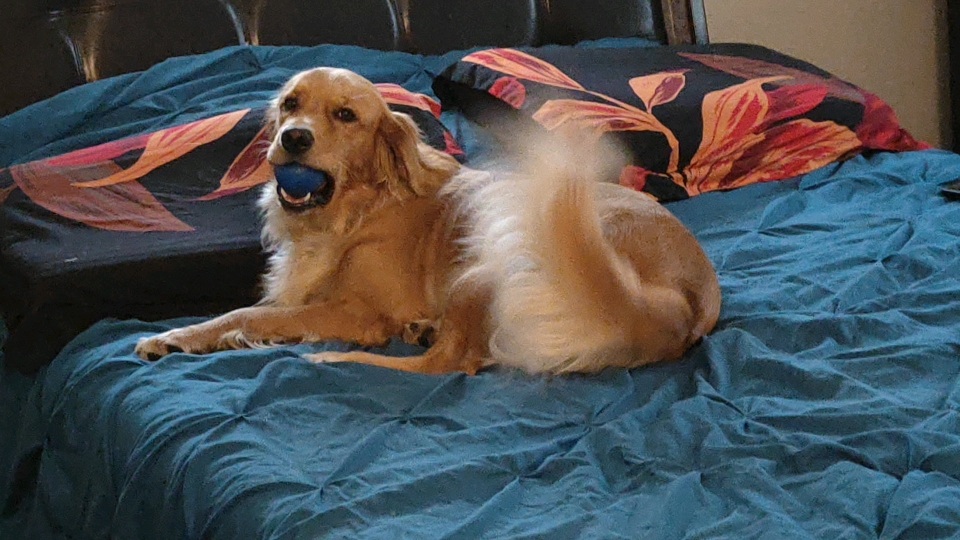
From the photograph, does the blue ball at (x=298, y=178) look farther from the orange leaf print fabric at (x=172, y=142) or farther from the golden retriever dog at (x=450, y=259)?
the orange leaf print fabric at (x=172, y=142)

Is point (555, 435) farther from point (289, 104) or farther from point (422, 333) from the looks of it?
point (289, 104)

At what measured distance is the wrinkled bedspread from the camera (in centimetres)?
111

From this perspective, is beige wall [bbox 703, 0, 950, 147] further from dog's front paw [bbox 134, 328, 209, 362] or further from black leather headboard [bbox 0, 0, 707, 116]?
dog's front paw [bbox 134, 328, 209, 362]

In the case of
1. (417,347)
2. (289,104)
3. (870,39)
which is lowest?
(870,39)

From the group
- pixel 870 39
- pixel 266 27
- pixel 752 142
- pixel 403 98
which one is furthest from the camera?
pixel 870 39

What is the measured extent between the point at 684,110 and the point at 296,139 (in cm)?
114

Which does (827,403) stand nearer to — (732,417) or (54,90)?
(732,417)

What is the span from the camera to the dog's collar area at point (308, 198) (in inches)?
75.0

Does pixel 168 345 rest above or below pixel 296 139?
below

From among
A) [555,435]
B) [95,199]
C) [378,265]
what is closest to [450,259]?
[378,265]

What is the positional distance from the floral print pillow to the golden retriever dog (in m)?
0.47

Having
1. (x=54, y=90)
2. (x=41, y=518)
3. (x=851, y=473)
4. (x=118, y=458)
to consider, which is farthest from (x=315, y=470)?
(x=54, y=90)

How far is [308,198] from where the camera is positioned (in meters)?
1.91

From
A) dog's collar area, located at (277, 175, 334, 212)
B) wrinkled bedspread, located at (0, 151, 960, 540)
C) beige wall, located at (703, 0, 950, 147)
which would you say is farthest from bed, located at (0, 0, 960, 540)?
beige wall, located at (703, 0, 950, 147)
